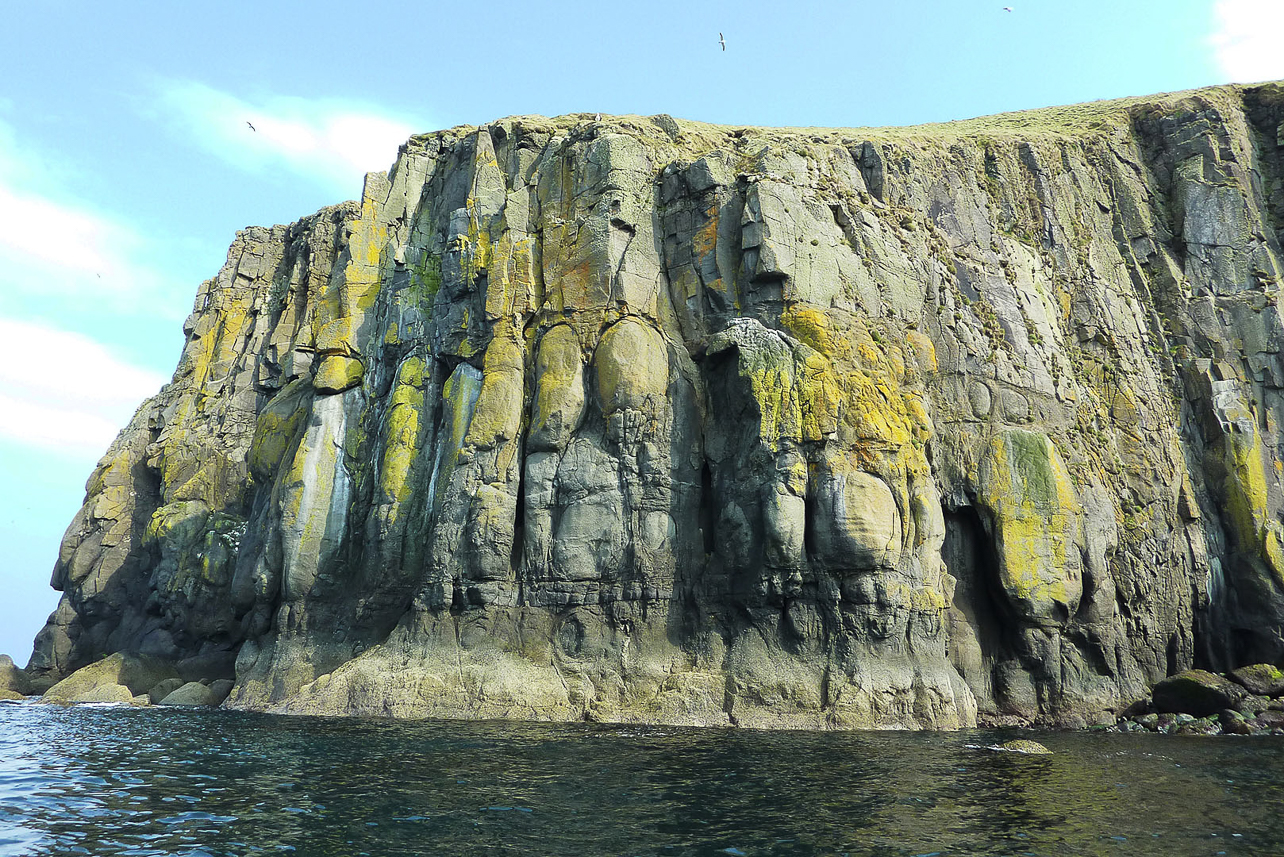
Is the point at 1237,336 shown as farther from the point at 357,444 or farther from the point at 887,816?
the point at 357,444

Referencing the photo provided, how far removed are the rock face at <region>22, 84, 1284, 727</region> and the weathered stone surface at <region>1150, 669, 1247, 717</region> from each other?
6.30ft

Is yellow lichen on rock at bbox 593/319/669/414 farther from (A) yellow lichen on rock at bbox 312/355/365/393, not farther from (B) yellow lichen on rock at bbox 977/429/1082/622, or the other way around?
(A) yellow lichen on rock at bbox 312/355/365/393

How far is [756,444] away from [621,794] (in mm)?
20402

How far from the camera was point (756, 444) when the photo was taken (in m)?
39.5

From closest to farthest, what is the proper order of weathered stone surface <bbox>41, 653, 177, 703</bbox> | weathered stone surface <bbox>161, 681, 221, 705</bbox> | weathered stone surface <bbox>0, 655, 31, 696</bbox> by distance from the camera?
1. weathered stone surface <bbox>161, 681, 221, 705</bbox>
2. weathered stone surface <bbox>41, 653, 177, 703</bbox>
3. weathered stone surface <bbox>0, 655, 31, 696</bbox>

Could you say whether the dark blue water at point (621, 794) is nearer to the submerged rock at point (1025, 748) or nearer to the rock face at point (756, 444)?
the submerged rock at point (1025, 748)

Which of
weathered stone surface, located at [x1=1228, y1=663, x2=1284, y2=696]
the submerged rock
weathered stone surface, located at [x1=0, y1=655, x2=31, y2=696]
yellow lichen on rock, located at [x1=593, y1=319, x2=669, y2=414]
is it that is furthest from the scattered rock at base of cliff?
weathered stone surface, located at [x1=1228, y1=663, x2=1284, y2=696]

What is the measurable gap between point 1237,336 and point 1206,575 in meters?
16.3

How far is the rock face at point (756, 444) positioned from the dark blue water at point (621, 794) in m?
6.59

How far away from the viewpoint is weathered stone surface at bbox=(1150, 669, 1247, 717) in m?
37.9

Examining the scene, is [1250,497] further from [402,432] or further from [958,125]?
[402,432]

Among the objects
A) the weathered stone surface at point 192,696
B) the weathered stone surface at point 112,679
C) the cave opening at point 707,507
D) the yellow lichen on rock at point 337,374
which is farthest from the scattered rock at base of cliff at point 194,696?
the cave opening at point 707,507

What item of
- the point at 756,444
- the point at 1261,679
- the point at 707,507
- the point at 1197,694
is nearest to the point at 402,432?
the point at 707,507

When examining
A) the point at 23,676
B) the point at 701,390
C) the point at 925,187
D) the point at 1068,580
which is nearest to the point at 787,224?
the point at 701,390
